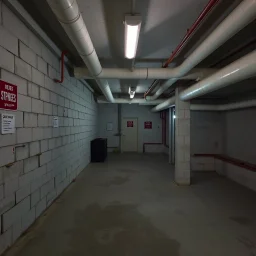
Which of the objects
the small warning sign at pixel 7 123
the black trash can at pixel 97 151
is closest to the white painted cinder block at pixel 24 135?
the small warning sign at pixel 7 123

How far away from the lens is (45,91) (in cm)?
274

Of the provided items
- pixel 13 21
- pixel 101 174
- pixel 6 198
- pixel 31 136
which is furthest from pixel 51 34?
pixel 101 174

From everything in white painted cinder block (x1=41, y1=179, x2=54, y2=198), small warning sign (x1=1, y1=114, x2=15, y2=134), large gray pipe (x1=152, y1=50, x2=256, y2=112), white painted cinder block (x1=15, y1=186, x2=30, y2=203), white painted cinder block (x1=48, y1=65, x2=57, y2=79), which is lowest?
white painted cinder block (x1=41, y1=179, x2=54, y2=198)

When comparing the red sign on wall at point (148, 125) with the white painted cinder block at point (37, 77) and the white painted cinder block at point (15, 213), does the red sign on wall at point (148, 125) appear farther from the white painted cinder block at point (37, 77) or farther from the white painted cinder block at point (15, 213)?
the white painted cinder block at point (15, 213)

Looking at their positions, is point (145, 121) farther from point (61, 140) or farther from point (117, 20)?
point (117, 20)

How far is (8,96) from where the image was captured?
1855 mm

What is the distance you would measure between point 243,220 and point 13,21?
364 centimetres

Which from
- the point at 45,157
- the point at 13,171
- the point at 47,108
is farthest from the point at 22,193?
the point at 47,108

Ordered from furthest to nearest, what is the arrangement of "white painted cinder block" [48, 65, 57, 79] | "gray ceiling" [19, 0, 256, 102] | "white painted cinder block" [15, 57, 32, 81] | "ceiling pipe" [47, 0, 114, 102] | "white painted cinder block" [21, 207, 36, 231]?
"white painted cinder block" [48, 65, 57, 79] < "white painted cinder block" [21, 207, 36, 231] < "white painted cinder block" [15, 57, 32, 81] < "gray ceiling" [19, 0, 256, 102] < "ceiling pipe" [47, 0, 114, 102]

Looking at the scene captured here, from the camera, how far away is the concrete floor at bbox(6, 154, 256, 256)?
1963 mm

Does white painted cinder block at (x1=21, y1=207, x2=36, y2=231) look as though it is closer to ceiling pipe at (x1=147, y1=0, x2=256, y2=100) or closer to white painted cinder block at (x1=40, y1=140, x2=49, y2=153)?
white painted cinder block at (x1=40, y1=140, x2=49, y2=153)

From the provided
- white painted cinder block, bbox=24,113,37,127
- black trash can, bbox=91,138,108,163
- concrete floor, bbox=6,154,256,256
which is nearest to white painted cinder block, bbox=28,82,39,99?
white painted cinder block, bbox=24,113,37,127

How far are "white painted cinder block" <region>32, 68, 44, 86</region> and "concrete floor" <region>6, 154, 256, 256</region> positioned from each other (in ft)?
5.95

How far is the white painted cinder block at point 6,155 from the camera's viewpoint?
1.79 m
